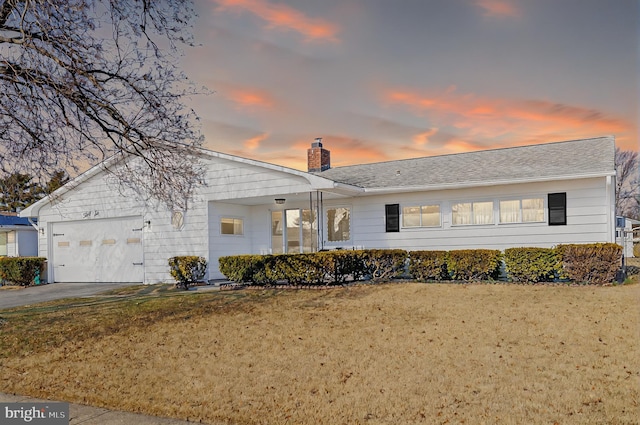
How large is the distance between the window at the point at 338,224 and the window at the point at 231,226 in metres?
3.41

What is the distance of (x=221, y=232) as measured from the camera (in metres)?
16.4

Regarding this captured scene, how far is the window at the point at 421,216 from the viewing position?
14.6 m

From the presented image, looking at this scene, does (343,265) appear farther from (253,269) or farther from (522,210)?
(522,210)

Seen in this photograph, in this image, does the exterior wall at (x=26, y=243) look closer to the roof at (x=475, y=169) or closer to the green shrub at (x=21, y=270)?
the green shrub at (x=21, y=270)

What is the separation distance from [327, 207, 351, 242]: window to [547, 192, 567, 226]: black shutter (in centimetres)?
606

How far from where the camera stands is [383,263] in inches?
531

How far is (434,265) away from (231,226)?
7400mm

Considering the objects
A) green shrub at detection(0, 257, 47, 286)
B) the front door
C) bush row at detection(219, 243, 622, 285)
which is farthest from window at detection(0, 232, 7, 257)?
bush row at detection(219, 243, 622, 285)

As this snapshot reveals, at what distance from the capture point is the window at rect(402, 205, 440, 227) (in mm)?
14594

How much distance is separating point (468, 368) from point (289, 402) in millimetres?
2221

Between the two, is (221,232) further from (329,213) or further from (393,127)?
(393,127)

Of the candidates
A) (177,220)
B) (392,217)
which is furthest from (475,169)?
(177,220)

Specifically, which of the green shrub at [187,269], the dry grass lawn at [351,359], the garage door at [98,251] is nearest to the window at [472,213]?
the dry grass lawn at [351,359]

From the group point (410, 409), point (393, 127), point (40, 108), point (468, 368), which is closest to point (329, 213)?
point (393, 127)
